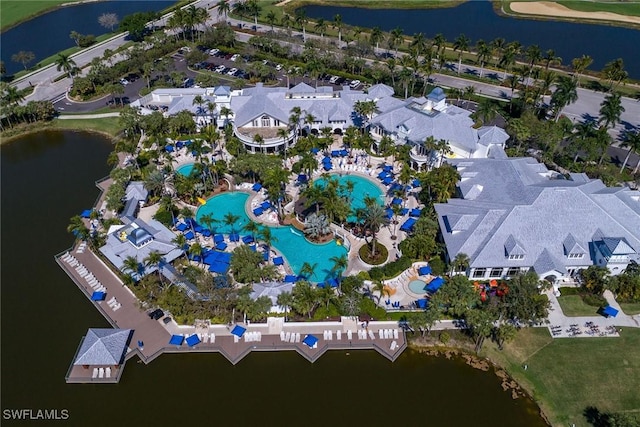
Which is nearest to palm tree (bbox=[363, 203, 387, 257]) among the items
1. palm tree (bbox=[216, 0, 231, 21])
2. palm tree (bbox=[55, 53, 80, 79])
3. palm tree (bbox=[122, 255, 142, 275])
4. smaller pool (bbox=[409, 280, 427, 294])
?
smaller pool (bbox=[409, 280, 427, 294])

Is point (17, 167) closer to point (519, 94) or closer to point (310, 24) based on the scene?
point (310, 24)

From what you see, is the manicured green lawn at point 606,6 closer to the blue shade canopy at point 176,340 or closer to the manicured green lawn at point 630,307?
the manicured green lawn at point 630,307

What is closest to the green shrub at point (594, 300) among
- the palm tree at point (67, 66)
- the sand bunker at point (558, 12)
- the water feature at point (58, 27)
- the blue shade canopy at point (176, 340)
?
the blue shade canopy at point (176, 340)

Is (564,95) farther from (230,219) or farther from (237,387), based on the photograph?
(237,387)

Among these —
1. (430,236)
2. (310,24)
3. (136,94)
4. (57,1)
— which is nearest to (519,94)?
(430,236)

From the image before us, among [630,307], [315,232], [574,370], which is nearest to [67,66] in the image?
[315,232]

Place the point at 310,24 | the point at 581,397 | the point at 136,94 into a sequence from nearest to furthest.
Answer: the point at 581,397, the point at 136,94, the point at 310,24
